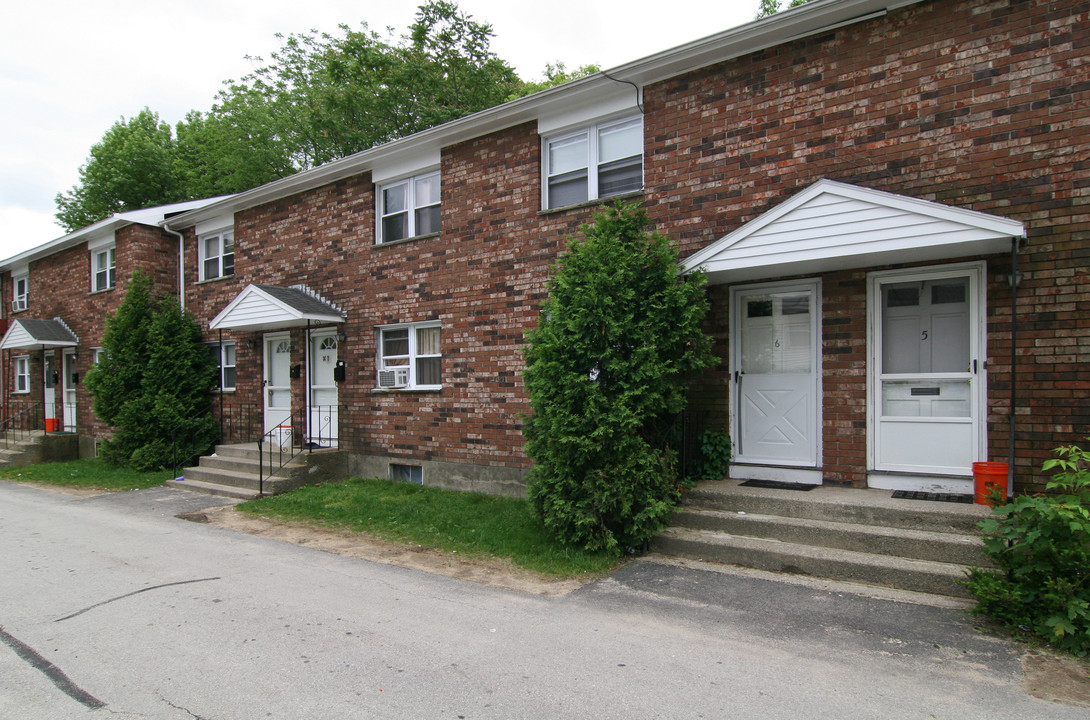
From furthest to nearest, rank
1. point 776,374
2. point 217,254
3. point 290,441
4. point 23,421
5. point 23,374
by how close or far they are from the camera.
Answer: point 23,374 → point 23,421 → point 217,254 → point 290,441 → point 776,374

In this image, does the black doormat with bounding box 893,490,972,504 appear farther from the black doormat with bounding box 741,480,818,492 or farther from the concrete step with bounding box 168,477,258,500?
the concrete step with bounding box 168,477,258,500

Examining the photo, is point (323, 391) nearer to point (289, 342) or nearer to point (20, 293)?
point (289, 342)

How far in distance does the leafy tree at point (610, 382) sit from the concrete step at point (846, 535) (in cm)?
46

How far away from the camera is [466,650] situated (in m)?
4.43

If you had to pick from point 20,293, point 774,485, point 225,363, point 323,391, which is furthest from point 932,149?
point 20,293

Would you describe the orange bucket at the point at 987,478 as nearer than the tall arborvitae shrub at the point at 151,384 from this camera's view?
Yes

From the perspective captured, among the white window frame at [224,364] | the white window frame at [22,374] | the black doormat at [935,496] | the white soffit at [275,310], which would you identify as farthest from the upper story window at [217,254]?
the black doormat at [935,496]

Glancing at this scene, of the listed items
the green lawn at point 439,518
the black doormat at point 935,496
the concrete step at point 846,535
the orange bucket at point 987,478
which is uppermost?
the orange bucket at point 987,478

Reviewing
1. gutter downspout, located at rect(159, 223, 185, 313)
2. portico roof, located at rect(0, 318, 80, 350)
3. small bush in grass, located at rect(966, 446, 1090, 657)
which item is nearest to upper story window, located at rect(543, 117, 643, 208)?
small bush in grass, located at rect(966, 446, 1090, 657)

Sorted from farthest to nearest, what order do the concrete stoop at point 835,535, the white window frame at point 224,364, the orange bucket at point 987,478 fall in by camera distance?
1. the white window frame at point 224,364
2. the orange bucket at point 987,478
3. the concrete stoop at point 835,535

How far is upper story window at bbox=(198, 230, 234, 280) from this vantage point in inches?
571

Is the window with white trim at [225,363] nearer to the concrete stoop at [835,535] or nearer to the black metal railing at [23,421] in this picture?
the black metal railing at [23,421]

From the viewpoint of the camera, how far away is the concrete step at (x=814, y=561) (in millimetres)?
5281

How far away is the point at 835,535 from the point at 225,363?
1305 cm
